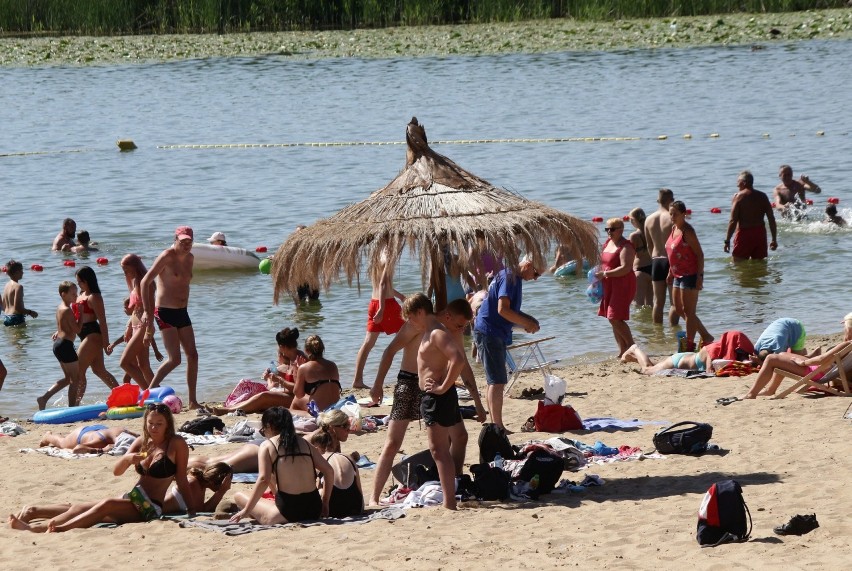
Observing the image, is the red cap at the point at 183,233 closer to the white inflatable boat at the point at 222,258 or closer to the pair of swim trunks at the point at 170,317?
the pair of swim trunks at the point at 170,317

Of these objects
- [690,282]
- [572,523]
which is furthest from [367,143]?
[572,523]

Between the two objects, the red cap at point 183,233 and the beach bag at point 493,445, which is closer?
the beach bag at point 493,445

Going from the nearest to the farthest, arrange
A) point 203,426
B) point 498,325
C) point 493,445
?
point 493,445 → point 498,325 → point 203,426

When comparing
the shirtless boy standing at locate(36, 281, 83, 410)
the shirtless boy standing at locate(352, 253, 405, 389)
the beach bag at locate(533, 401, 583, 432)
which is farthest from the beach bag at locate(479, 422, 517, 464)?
the shirtless boy standing at locate(36, 281, 83, 410)

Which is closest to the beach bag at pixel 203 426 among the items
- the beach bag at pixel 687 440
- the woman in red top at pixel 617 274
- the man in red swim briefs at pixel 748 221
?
the beach bag at pixel 687 440

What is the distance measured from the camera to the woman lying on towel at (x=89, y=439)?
960cm

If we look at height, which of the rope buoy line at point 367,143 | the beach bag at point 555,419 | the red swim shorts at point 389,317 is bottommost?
the beach bag at point 555,419

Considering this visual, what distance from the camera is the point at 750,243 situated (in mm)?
15383

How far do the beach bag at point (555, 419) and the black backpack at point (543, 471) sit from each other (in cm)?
156

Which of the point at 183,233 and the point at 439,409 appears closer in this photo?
the point at 439,409

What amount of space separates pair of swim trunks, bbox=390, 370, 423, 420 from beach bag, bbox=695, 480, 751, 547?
2008mm

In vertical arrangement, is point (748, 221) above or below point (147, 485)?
above

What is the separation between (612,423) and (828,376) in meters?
1.69

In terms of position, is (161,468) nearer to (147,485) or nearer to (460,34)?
(147,485)
